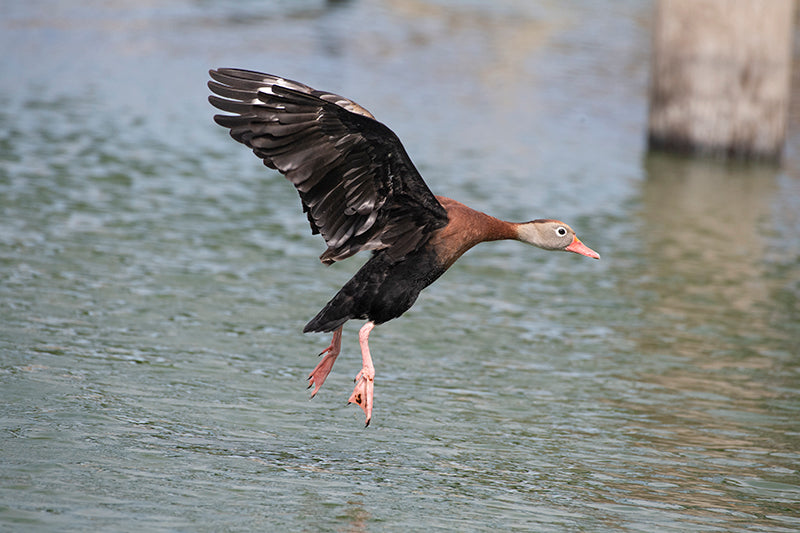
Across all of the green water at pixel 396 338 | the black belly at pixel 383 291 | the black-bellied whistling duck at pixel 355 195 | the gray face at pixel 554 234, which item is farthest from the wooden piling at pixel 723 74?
the black belly at pixel 383 291

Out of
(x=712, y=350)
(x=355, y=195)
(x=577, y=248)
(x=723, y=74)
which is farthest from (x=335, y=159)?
(x=723, y=74)

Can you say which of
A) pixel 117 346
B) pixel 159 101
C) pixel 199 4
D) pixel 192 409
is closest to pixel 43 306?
pixel 117 346

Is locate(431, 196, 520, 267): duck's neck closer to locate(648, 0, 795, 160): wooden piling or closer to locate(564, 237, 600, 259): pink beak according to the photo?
locate(564, 237, 600, 259): pink beak

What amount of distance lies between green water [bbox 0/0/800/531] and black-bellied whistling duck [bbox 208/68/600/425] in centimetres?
82

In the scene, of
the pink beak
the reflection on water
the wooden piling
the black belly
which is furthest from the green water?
the pink beak

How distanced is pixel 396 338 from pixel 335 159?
3065 millimetres

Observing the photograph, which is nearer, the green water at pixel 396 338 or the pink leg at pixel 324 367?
the green water at pixel 396 338

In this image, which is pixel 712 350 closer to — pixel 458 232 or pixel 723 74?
pixel 458 232

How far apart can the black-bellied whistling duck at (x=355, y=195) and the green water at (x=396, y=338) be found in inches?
32.3

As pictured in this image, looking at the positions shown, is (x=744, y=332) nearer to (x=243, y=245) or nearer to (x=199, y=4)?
(x=243, y=245)

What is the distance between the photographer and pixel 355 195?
24.3ft

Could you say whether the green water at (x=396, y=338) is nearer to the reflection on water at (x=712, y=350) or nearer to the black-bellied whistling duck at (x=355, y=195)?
the reflection on water at (x=712, y=350)

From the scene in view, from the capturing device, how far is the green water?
6.68 metres

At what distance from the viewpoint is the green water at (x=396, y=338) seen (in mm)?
6684
